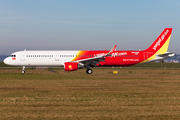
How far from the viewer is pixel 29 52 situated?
43.1 meters

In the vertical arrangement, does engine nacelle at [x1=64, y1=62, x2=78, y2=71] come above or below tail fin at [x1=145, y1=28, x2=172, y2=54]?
below

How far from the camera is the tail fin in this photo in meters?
43.6

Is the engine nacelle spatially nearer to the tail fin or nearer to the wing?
the wing

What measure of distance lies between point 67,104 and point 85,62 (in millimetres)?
28982

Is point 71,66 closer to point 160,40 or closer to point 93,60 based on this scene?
point 93,60

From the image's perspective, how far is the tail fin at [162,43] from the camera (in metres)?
43.6

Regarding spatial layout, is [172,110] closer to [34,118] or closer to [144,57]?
[34,118]

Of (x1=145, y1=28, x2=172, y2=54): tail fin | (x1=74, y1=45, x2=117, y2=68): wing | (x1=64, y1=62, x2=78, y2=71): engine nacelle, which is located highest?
(x1=145, y1=28, x2=172, y2=54): tail fin

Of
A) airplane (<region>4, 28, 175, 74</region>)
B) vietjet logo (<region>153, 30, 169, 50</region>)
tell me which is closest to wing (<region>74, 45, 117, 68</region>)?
airplane (<region>4, 28, 175, 74</region>)

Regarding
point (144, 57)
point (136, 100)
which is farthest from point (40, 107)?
point (144, 57)

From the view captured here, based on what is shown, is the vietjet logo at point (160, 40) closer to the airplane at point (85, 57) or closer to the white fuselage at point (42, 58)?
the airplane at point (85, 57)

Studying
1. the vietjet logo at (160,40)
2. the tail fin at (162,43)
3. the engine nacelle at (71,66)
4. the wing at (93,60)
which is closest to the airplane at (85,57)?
the wing at (93,60)

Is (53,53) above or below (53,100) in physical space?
above

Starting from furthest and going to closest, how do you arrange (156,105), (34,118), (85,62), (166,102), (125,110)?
1. (85,62)
2. (166,102)
3. (156,105)
4. (125,110)
5. (34,118)
